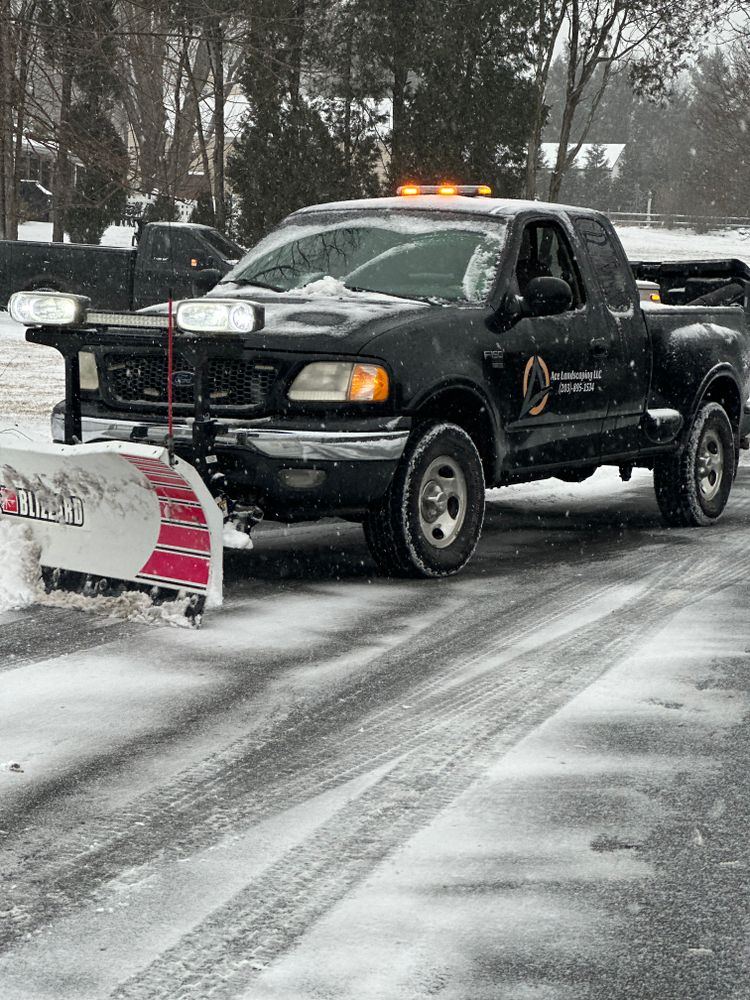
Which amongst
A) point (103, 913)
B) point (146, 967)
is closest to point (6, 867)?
point (103, 913)

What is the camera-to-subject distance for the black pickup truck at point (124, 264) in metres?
22.3

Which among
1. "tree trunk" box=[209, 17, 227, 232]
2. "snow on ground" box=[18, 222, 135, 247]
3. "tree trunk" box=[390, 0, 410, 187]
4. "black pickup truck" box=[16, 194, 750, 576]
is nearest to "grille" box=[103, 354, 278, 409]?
"black pickup truck" box=[16, 194, 750, 576]

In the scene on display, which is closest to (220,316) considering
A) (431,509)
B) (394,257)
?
(431,509)

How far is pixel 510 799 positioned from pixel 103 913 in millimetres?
1214

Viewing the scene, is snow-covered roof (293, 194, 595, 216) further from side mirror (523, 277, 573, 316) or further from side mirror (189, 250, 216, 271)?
side mirror (189, 250, 216, 271)

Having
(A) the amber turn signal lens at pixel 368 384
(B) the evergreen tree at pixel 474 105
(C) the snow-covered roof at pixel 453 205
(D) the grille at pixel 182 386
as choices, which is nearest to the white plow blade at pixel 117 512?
(D) the grille at pixel 182 386

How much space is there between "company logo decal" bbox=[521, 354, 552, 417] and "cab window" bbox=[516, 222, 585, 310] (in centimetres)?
39

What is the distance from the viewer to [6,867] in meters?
3.65

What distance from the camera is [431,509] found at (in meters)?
7.24

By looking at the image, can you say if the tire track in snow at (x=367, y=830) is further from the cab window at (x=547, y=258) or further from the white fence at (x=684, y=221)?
the white fence at (x=684, y=221)

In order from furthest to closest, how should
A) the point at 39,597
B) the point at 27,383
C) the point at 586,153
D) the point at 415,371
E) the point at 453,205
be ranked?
1. the point at 586,153
2. the point at 27,383
3. the point at 453,205
4. the point at 415,371
5. the point at 39,597

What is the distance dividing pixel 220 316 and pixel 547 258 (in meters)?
2.56

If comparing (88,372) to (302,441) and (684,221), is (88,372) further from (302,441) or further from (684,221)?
(684,221)

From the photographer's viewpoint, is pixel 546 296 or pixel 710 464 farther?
pixel 710 464
